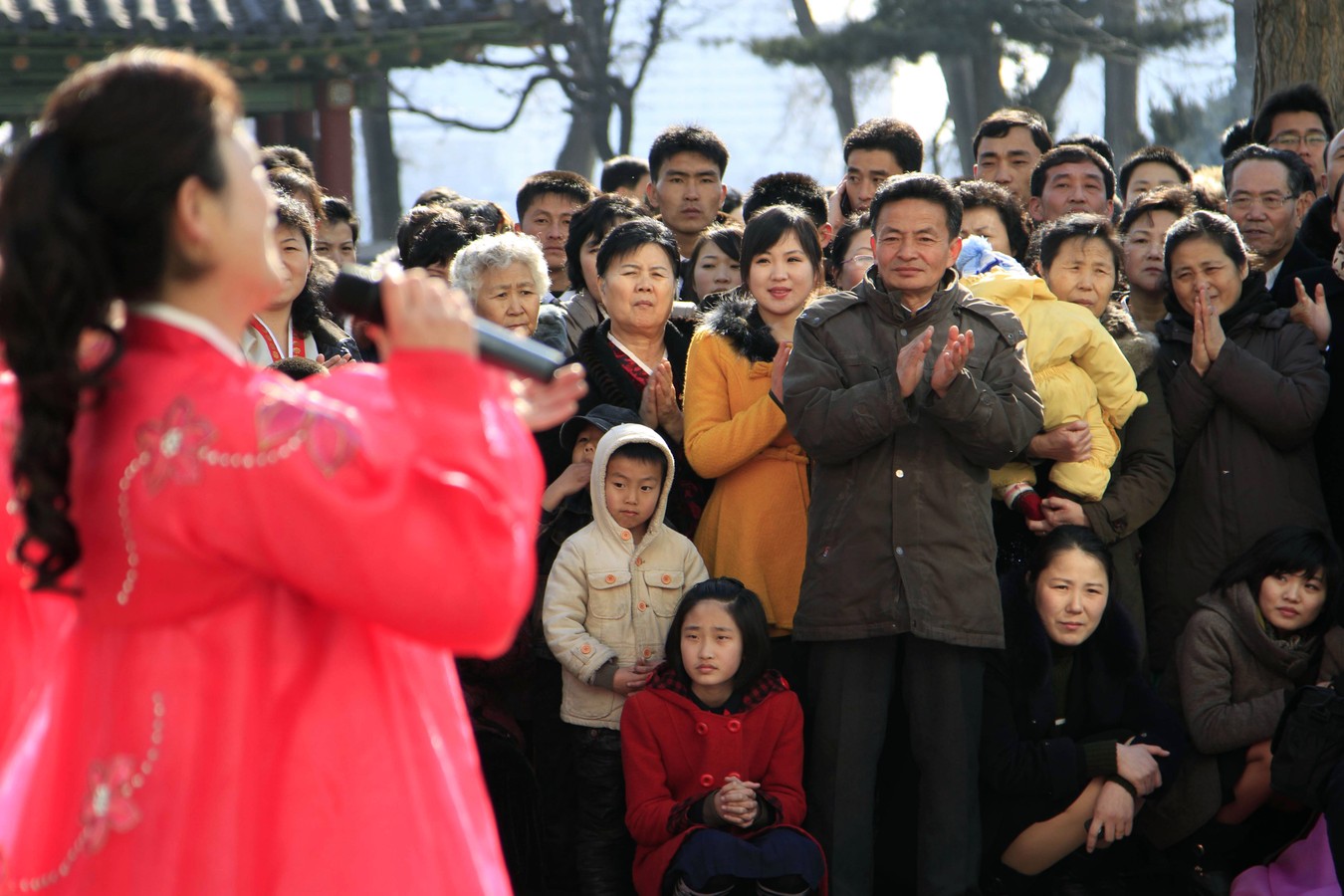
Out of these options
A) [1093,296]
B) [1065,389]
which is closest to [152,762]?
[1065,389]

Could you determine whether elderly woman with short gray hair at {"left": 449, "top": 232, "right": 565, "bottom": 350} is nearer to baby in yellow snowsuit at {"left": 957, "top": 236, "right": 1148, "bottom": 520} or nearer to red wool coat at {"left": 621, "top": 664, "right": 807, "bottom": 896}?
red wool coat at {"left": 621, "top": 664, "right": 807, "bottom": 896}

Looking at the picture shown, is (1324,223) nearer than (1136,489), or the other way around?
(1136,489)

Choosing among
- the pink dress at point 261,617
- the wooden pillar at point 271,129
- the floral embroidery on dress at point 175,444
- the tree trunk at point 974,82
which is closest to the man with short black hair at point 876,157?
the pink dress at point 261,617

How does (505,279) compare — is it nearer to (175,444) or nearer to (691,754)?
(691,754)

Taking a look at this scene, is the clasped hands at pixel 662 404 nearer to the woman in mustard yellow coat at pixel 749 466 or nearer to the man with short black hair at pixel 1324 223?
the woman in mustard yellow coat at pixel 749 466

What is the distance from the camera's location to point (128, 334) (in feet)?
5.37

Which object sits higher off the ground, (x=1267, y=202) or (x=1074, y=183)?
(x=1074, y=183)

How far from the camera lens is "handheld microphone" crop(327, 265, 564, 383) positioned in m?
1.68

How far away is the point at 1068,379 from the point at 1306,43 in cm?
384

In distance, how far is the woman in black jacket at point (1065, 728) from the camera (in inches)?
164

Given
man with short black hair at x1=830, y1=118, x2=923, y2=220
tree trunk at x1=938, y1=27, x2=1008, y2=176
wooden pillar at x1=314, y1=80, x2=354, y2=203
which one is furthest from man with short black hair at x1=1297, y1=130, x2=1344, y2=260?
tree trunk at x1=938, y1=27, x2=1008, y2=176

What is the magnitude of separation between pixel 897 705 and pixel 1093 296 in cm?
153

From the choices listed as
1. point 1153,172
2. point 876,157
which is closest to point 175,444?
point 876,157

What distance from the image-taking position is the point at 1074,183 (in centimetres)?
591
